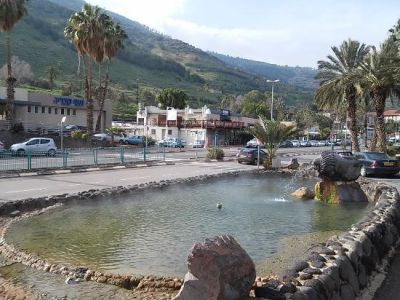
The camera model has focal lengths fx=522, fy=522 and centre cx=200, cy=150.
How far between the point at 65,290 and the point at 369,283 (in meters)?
5.26

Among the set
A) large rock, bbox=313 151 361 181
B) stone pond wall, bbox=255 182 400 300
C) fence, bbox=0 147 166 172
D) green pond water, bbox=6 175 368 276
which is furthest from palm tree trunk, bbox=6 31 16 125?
stone pond wall, bbox=255 182 400 300

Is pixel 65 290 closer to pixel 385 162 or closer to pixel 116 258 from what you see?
pixel 116 258

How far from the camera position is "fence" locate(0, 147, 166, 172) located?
29.2 metres

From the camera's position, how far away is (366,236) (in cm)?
1046

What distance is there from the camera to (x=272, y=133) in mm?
35906

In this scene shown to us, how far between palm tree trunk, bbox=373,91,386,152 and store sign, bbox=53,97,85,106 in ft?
125

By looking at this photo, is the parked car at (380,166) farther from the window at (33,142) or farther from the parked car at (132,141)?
the parked car at (132,141)

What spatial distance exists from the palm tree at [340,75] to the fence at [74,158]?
16.1 metres

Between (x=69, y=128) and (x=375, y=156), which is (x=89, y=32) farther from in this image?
(x=375, y=156)

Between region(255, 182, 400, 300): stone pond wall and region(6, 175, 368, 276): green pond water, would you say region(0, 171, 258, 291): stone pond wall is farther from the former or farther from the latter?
region(255, 182, 400, 300): stone pond wall

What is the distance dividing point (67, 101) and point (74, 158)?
114 feet

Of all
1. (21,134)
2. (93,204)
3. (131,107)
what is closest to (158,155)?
(21,134)

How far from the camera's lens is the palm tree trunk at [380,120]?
139 feet

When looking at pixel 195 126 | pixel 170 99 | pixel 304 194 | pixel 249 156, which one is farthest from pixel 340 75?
pixel 170 99
